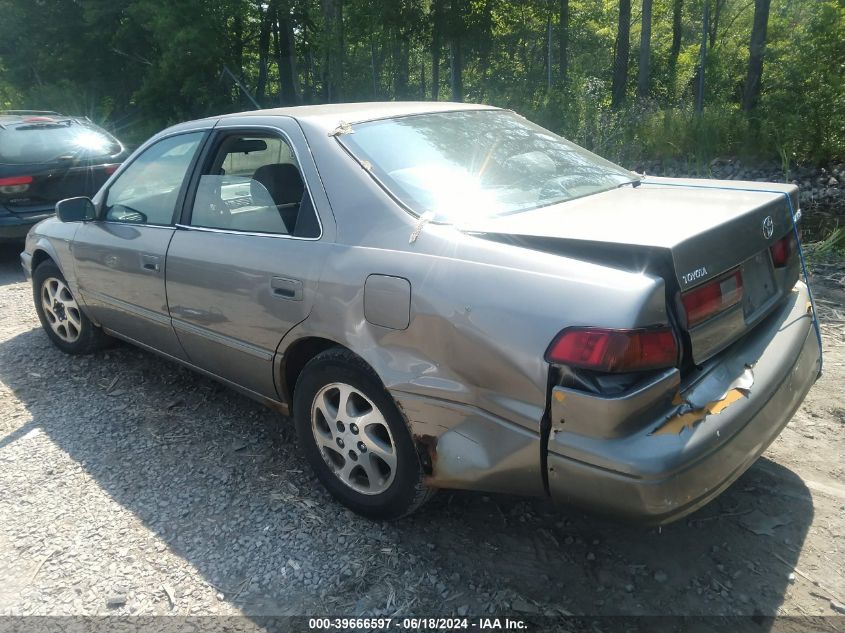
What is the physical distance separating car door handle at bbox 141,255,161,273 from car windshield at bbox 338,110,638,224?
4.60 feet

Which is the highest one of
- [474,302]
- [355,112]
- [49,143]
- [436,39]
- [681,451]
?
[436,39]

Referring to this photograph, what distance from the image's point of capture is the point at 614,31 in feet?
92.2

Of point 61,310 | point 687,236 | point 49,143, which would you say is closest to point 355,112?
point 687,236

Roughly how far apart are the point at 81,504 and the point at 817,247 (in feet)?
20.1

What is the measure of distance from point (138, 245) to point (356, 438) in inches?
75.6

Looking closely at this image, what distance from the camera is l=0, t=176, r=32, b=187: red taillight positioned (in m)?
7.15

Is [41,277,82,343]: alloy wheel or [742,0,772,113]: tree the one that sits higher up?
[742,0,772,113]: tree

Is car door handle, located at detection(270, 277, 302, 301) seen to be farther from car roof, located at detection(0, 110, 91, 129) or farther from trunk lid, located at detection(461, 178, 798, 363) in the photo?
car roof, located at detection(0, 110, 91, 129)

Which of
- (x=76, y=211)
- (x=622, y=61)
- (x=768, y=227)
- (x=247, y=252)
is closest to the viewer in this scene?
(x=768, y=227)

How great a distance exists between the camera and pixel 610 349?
2035mm

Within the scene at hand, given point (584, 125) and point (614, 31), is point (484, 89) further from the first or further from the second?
point (614, 31)

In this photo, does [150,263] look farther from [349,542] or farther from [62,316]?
[349,542]

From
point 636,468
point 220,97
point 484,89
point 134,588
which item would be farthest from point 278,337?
point 220,97

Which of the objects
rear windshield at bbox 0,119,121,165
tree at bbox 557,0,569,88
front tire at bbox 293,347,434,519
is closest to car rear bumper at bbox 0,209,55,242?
rear windshield at bbox 0,119,121,165
